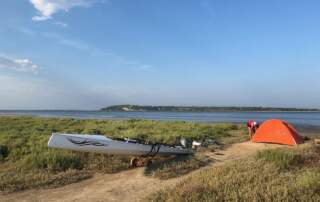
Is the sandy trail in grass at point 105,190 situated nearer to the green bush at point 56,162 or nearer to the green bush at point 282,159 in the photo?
the green bush at point 56,162

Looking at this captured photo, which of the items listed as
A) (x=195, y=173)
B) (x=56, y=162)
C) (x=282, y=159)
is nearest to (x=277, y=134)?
(x=282, y=159)

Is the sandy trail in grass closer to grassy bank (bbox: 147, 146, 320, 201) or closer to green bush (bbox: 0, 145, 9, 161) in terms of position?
grassy bank (bbox: 147, 146, 320, 201)

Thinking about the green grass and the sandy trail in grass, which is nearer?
the sandy trail in grass

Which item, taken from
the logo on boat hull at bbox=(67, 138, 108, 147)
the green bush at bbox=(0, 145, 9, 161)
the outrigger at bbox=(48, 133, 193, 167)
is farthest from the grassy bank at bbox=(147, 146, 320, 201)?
the green bush at bbox=(0, 145, 9, 161)

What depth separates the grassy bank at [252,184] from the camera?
268 inches

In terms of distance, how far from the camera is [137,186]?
882 centimetres

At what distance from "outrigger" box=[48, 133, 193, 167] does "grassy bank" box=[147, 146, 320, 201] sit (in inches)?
116

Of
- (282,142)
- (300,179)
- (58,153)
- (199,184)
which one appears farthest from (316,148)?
(58,153)

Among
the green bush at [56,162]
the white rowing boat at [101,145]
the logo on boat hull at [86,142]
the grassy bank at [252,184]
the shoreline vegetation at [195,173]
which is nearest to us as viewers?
the grassy bank at [252,184]

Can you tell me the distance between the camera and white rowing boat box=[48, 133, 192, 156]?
1071cm

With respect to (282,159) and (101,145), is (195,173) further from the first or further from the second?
(101,145)

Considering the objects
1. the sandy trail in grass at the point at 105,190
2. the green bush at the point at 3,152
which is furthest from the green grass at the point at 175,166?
the green bush at the point at 3,152

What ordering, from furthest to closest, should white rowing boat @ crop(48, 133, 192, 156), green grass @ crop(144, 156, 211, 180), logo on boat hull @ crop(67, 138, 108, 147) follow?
logo on boat hull @ crop(67, 138, 108, 147) < white rowing boat @ crop(48, 133, 192, 156) < green grass @ crop(144, 156, 211, 180)

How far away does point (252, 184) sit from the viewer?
769 cm
